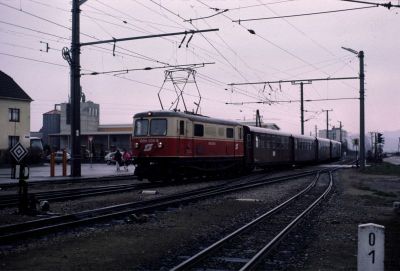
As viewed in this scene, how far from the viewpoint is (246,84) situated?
1377 inches

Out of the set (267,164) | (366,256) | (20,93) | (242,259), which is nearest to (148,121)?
(267,164)

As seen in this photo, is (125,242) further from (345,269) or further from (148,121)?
(148,121)

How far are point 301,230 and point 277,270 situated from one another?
371 cm

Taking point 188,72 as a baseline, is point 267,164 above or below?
below

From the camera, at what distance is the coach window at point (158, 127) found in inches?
891

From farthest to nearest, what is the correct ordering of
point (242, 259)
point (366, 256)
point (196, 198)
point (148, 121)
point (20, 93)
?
point (20, 93)
point (148, 121)
point (196, 198)
point (242, 259)
point (366, 256)

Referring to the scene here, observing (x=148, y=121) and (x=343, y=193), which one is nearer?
(x=343, y=193)

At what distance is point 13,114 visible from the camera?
5016cm

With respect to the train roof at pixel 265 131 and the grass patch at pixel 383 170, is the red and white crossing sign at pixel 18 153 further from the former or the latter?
the grass patch at pixel 383 170

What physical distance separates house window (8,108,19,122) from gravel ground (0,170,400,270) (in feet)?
126

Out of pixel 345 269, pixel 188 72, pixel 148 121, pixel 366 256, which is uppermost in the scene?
pixel 188 72

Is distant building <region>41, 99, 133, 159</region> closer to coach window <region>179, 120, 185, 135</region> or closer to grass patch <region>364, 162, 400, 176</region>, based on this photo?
grass patch <region>364, 162, 400, 176</region>

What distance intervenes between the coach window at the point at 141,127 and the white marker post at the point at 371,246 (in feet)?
60.6

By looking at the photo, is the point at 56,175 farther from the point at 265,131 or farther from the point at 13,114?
the point at 13,114
